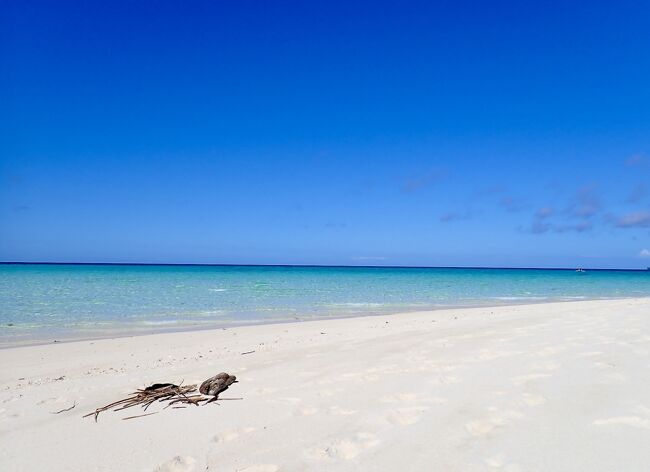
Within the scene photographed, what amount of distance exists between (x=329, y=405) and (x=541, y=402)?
2.15 meters

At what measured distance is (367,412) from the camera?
4.02 metres

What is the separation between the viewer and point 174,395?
15.9 ft

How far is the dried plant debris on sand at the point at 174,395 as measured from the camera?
456 cm

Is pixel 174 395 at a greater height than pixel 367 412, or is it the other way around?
pixel 367 412

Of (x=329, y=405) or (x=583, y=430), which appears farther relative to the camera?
(x=329, y=405)

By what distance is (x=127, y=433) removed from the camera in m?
3.81

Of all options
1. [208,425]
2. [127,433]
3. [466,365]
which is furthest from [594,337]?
[127,433]

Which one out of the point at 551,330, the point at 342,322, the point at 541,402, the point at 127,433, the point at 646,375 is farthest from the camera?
the point at 342,322

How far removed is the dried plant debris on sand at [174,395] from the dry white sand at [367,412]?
16 cm

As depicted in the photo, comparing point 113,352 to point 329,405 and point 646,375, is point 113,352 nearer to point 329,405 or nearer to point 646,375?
point 329,405

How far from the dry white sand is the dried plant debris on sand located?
0.51 ft

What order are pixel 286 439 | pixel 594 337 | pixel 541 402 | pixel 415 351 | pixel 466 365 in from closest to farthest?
pixel 286 439, pixel 541 402, pixel 466 365, pixel 415 351, pixel 594 337

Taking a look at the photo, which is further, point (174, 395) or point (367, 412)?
point (174, 395)

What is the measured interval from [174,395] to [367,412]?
7.81 ft
